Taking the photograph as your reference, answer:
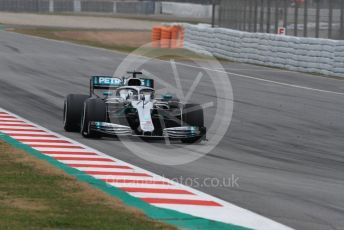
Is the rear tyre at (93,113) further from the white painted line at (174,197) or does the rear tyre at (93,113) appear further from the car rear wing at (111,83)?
the white painted line at (174,197)

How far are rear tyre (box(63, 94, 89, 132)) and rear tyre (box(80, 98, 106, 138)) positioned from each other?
0.74 meters

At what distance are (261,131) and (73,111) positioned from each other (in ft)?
11.8

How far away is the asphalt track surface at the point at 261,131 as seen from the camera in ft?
34.0

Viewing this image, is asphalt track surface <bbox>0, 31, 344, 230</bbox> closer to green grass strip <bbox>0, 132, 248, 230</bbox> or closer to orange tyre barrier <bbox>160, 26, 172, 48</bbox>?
green grass strip <bbox>0, 132, 248, 230</bbox>

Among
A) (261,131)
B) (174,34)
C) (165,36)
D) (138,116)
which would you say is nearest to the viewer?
(138,116)

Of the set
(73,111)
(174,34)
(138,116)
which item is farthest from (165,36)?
(138,116)

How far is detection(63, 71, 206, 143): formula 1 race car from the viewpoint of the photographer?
1483 centimetres

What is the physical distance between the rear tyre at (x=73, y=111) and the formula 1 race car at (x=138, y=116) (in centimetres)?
2

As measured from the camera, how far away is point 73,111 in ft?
51.8

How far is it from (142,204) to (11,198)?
1.36 meters


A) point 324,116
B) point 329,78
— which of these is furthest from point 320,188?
point 329,78

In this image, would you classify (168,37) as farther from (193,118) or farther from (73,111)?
(193,118)

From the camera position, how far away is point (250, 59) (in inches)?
1491

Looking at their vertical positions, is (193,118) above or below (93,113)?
below
